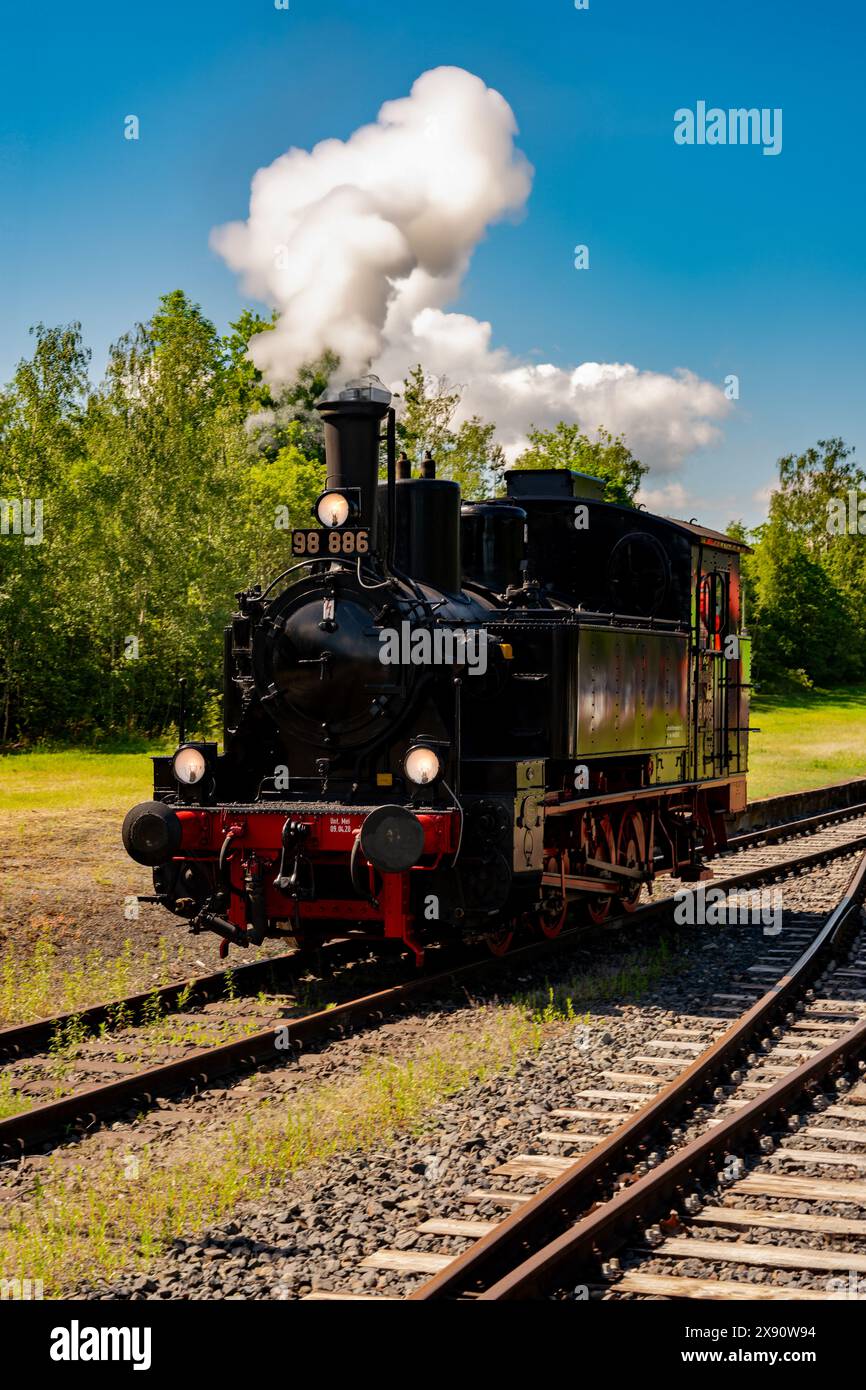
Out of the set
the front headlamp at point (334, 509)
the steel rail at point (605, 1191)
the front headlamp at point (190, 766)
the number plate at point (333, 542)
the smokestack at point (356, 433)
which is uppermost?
the smokestack at point (356, 433)

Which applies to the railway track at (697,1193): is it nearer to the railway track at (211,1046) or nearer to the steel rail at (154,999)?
the railway track at (211,1046)

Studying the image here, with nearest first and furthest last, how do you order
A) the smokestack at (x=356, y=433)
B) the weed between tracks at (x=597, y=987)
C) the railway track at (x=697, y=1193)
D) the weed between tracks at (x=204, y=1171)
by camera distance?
the railway track at (x=697, y=1193) → the weed between tracks at (x=204, y=1171) → the weed between tracks at (x=597, y=987) → the smokestack at (x=356, y=433)

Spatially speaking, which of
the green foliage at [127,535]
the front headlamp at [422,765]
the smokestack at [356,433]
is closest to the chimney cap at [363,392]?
the smokestack at [356,433]

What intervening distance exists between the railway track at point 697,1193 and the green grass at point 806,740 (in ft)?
49.5

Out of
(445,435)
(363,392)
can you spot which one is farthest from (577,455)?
(363,392)

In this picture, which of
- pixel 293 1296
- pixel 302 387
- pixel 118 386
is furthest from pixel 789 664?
pixel 293 1296

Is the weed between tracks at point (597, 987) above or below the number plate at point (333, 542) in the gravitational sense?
below

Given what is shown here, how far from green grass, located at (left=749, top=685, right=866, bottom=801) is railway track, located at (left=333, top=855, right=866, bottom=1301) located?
1509 cm

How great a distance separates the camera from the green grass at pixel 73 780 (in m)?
19.6

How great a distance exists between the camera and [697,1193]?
5562 millimetres

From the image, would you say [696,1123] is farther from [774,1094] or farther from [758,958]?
[758,958]

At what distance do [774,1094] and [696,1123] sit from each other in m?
0.42

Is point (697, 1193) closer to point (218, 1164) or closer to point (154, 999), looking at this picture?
point (218, 1164)
